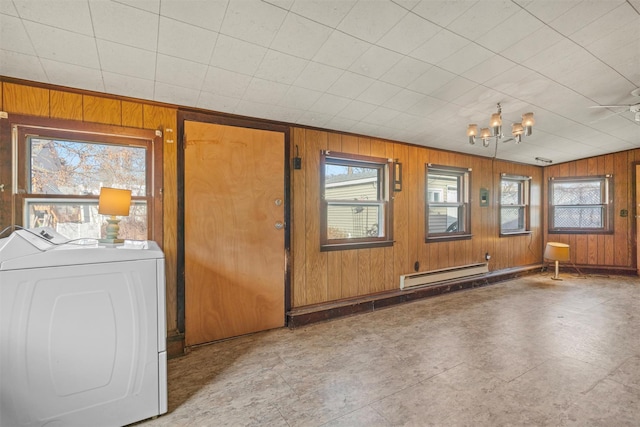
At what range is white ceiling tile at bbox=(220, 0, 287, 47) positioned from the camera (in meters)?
1.59

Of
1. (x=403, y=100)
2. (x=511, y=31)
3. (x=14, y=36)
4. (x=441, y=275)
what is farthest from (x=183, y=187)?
(x=441, y=275)

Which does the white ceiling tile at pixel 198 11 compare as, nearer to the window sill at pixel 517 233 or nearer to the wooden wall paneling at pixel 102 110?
the wooden wall paneling at pixel 102 110

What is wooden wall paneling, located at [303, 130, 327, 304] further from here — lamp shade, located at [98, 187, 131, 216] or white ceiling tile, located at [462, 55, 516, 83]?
lamp shade, located at [98, 187, 131, 216]

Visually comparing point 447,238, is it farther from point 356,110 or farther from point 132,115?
point 132,115

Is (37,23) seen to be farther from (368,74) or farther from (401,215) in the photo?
(401,215)

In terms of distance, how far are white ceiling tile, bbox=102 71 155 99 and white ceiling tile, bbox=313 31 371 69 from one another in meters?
1.36

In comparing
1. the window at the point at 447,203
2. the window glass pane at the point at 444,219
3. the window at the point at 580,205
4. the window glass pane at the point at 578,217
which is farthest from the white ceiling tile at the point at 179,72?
the window glass pane at the point at 578,217

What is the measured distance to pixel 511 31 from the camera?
1.91 metres

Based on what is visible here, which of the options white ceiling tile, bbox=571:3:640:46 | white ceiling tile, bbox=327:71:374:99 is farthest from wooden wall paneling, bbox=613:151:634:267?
white ceiling tile, bbox=327:71:374:99

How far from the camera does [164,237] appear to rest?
8.02 feet

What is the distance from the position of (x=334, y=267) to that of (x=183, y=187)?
1876 millimetres

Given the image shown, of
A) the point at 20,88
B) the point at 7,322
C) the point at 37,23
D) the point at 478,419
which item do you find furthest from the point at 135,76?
the point at 478,419

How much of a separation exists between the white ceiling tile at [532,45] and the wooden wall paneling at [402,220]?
5.86 feet

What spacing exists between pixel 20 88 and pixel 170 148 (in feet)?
3.31
